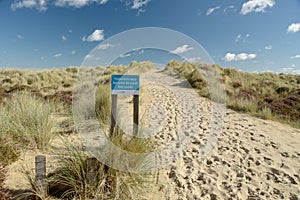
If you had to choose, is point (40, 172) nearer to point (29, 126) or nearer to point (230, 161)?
point (29, 126)

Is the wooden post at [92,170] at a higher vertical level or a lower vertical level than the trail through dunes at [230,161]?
higher

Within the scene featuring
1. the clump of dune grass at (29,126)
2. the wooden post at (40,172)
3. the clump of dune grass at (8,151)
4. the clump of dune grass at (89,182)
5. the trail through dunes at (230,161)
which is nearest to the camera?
the wooden post at (40,172)

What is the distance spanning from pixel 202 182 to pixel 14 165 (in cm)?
281

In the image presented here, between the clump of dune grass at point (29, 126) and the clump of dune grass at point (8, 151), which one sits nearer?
the clump of dune grass at point (8, 151)

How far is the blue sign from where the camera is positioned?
12.5 ft

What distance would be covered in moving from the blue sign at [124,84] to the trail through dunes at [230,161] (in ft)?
4.27

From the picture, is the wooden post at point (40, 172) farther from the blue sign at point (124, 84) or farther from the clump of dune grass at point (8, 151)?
the blue sign at point (124, 84)

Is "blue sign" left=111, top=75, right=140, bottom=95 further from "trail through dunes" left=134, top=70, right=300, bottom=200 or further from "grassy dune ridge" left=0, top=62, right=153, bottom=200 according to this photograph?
"trail through dunes" left=134, top=70, right=300, bottom=200

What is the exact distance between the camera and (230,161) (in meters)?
3.91

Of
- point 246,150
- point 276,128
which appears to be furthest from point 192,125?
point 276,128

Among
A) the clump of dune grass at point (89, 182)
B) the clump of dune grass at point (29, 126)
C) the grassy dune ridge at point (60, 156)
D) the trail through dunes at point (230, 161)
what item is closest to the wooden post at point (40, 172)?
the grassy dune ridge at point (60, 156)

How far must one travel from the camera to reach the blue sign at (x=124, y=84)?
12.5 feet

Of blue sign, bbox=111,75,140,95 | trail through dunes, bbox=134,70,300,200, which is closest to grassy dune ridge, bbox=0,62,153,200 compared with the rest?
trail through dunes, bbox=134,70,300,200

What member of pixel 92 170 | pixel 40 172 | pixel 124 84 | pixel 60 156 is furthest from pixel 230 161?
pixel 40 172
